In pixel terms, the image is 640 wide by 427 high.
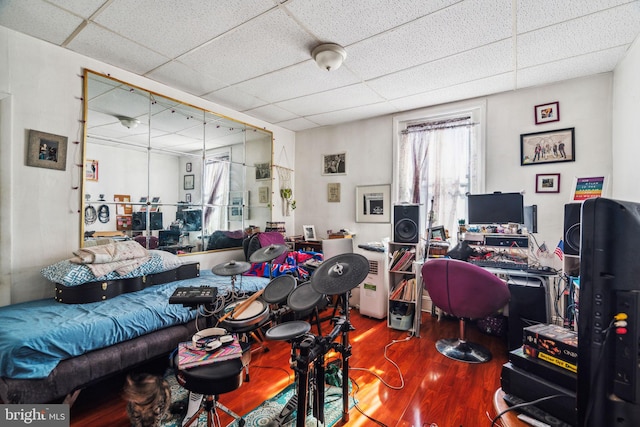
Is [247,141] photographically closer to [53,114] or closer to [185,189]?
[185,189]

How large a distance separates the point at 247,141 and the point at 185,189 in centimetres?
122

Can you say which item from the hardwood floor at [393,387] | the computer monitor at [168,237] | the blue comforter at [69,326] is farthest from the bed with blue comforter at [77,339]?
the computer monitor at [168,237]

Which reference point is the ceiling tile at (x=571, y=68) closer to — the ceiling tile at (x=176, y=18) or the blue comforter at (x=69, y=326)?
the ceiling tile at (x=176, y=18)

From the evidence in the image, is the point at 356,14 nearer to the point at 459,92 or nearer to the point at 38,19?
the point at 459,92

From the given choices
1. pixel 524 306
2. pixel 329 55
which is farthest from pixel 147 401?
pixel 524 306

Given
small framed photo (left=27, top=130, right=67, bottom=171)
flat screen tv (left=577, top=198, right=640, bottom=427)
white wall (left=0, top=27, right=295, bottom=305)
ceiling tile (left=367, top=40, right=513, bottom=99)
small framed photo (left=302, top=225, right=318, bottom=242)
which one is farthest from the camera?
small framed photo (left=302, top=225, right=318, bottom=242)

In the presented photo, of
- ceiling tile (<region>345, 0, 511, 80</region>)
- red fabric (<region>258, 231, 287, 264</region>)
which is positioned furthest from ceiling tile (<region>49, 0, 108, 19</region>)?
red fabric (<region>258, 231, 287, 264</region>)

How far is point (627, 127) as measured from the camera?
2385 millimetres

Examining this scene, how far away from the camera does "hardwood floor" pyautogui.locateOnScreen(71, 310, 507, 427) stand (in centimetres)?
179

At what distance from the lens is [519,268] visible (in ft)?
8.42

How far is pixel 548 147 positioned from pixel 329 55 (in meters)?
2.52

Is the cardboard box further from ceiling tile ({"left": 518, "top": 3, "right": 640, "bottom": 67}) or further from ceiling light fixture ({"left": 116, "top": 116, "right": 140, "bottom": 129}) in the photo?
ceiling light fixture ({"left": 116, "top": 116, "right": 140, "bottom": 129})

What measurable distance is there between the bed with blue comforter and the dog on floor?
27 centimetres

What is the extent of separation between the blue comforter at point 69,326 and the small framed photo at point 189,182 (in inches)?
54.7
